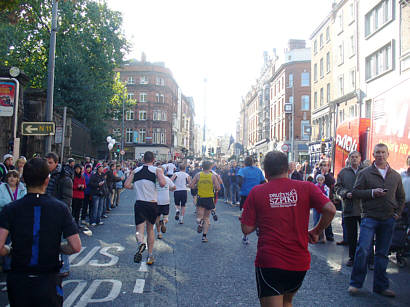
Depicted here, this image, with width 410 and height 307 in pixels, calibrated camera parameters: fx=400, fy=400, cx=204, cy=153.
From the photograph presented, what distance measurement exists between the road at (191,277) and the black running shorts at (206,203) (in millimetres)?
764

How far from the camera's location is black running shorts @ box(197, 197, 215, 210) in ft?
31.9

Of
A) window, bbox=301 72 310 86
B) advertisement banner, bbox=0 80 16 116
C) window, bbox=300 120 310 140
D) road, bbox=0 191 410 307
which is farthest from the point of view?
window, bbox=301 72 310 86

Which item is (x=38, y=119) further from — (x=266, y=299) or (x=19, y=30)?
(x=266, y=299)

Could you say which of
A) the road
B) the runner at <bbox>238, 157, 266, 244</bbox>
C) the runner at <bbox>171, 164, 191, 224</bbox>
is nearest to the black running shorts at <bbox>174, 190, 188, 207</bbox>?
the runner at <bbox>171, 164, 191, 224</bbox>

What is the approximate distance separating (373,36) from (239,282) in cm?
2539

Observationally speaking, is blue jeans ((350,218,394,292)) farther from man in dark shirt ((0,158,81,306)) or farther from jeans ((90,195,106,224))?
jeans ((90,195,106,224))

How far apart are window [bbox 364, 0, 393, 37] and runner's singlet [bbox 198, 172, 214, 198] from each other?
768 inches

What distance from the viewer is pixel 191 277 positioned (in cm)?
607

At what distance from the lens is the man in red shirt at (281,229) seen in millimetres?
3229

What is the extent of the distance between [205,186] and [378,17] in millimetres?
22082

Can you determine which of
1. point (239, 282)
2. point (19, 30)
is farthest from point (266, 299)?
point (19, 30)

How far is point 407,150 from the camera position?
21.9 feet

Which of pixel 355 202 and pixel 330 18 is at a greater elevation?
pixel 330 18

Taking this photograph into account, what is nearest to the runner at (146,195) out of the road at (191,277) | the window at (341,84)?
the road at (191,277)
